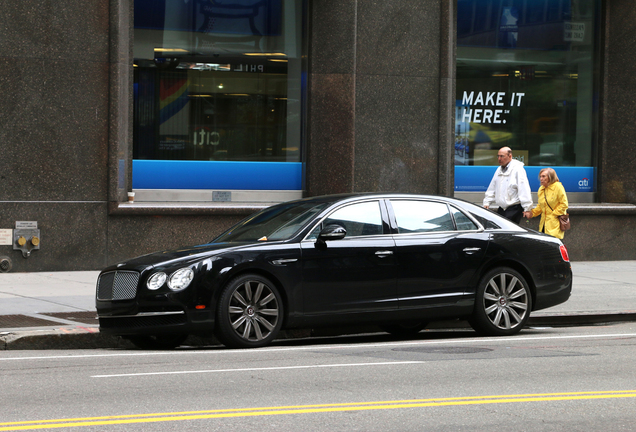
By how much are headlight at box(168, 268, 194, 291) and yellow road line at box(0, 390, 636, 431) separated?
2.63 m

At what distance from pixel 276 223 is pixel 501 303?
247 centimetres

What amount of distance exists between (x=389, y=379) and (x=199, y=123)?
9.72 m

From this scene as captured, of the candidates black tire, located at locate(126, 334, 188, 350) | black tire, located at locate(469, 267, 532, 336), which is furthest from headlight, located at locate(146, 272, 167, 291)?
black tire, located at locate(469, 267, 532, 336)

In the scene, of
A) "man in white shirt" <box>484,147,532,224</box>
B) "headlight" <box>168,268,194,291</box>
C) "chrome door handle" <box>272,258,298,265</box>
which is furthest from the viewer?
"man in white shirt" <box>484,147,532,224</box>

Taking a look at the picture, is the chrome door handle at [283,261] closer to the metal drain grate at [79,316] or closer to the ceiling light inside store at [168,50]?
the metal drain grate at [79,316]

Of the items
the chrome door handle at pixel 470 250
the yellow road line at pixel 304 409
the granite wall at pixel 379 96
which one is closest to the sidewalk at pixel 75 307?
the chrome door handle at pixel 470 250

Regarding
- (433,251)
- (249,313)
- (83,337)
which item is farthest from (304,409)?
(83,337)

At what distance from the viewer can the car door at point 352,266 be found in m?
8.51

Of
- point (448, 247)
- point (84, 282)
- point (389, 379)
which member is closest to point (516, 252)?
point (448, 247)

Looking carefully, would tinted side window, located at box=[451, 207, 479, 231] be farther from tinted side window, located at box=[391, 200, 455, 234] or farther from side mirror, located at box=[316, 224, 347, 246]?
side mirror, located at box=[316, 224, 347, 246]

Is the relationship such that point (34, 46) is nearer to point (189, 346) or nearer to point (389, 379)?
point (189, 346)

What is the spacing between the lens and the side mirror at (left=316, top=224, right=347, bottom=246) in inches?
335

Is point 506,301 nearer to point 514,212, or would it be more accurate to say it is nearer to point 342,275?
point 342,275

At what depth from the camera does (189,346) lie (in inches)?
362
